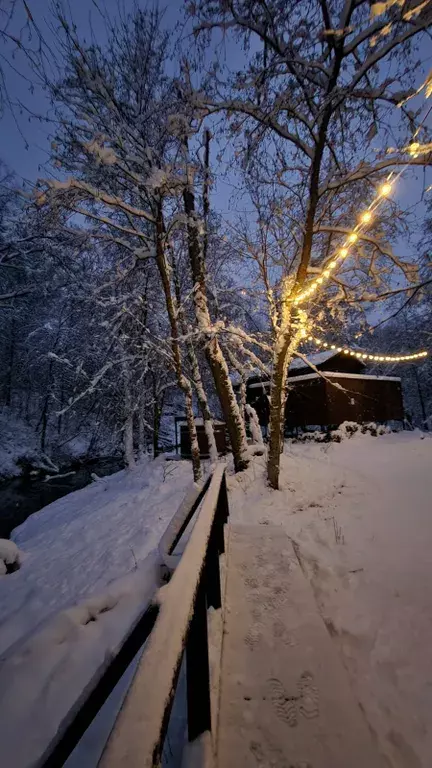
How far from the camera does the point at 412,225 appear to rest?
8469mm

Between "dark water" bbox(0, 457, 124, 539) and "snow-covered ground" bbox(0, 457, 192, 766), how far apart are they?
204cm

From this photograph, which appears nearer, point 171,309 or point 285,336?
point 285,336

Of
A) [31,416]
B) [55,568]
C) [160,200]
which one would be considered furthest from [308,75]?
[31,416]

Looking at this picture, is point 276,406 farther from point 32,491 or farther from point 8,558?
point 32,491

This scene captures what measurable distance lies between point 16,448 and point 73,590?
21.0 m

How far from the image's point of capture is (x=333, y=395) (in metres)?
17.6

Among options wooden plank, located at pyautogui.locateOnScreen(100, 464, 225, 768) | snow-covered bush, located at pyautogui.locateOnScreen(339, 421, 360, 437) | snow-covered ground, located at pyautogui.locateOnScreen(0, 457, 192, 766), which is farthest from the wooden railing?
snow-covered bush, located at pyautogui.locateOnScreen(339, 421, 360, 437)

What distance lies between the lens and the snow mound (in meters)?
20.2

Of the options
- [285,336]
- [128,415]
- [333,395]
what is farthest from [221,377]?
[333,395]

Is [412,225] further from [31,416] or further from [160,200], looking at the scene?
[31,416]

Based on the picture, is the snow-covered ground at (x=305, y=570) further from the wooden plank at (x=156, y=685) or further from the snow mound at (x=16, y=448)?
the snow mound at (x=16, y=448)

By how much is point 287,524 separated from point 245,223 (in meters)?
8.79

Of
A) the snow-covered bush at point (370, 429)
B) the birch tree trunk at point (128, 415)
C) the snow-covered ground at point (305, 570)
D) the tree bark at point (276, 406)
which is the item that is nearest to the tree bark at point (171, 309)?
the snow-covered ground at point (305, 570)

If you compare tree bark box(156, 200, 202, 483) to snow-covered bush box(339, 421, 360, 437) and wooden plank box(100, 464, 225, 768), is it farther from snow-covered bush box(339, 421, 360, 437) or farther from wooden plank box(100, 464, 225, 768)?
snow-covered bush box(339, 421, 360, 437)
